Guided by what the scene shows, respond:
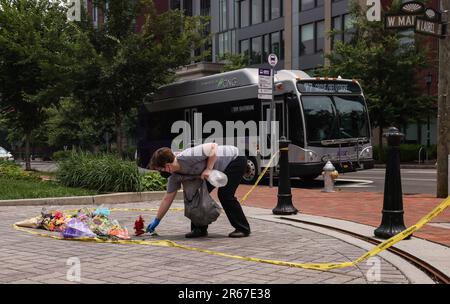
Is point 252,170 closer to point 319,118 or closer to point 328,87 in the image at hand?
point 319,118

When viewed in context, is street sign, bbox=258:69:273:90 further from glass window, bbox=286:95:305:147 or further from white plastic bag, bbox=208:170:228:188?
white plastic bag, bbox=208:170:228:188

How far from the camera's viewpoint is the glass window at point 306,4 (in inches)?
1623

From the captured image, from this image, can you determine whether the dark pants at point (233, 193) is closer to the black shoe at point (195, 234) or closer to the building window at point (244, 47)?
the black shoe at point (195, 234)

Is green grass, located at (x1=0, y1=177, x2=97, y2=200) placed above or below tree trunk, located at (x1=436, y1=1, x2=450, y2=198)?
below

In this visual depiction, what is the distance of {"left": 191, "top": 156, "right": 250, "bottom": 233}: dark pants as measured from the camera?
22.4 ft

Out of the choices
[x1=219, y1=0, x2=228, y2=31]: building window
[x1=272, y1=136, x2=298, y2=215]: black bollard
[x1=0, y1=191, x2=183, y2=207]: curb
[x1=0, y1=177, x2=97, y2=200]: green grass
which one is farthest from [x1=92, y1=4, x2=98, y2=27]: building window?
[x1=219, y1=0, x2=228, y2=31]: building window

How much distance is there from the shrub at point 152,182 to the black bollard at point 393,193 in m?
6.99

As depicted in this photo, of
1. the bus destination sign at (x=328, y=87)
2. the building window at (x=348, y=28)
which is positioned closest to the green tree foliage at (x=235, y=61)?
the building window at (x=348, y=28)

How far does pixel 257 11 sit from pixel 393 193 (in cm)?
4196

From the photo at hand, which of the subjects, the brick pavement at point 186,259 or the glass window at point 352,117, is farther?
the glass window at point 352,117

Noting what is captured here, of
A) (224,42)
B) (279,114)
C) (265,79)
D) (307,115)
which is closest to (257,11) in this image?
(224,42)

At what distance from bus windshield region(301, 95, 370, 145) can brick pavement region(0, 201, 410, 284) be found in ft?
26.5

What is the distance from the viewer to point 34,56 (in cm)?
2023
